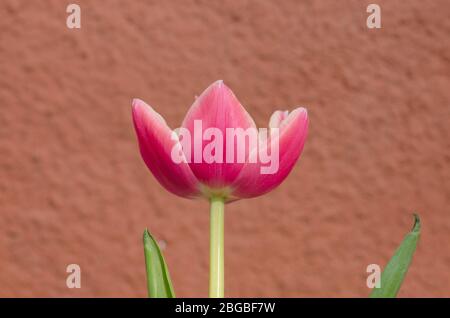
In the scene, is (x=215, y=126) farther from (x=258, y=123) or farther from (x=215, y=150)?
(x=258, y=123)

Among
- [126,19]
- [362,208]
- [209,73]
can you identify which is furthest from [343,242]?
Answer: [126,19]

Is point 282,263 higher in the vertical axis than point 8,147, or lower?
lower

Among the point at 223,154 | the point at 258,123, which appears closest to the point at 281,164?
the point at 223,154

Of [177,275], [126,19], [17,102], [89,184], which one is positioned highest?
[126,19]

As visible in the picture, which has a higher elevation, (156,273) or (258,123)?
(258,123)

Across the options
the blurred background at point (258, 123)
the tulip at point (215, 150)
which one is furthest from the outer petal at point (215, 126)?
the blurred background at point (258, 123)

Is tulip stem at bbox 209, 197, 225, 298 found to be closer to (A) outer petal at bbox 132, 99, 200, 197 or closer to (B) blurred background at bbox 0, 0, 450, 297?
(A) outer petal at bbox 132, 99, 200, 197

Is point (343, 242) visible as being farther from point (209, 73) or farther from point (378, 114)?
point (209, 73)
